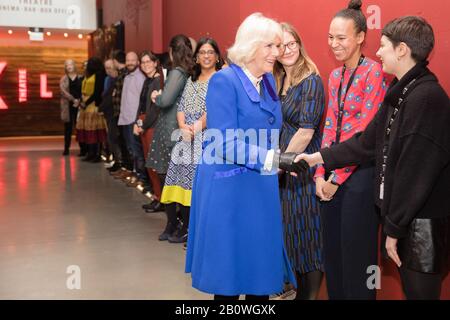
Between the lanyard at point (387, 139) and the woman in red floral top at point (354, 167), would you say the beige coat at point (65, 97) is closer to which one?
the woman in red floral top at point (354, 167)

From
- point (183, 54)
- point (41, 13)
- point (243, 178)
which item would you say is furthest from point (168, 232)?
point (41, 13)

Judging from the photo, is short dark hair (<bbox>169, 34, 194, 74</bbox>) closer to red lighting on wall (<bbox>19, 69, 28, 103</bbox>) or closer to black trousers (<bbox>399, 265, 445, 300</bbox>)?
black trousers (<bbox>399, 265, 445, 300</bbox>)

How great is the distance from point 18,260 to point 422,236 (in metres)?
3.16

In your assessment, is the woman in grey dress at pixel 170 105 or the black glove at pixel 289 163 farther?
the woman in grey dress at pixel 170 105

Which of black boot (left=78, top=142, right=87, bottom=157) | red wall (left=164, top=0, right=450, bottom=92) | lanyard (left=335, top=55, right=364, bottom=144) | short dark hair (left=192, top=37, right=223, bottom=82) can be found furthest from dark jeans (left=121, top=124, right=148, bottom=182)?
lanyard (left=335, top=55, right=364, bottom=144)

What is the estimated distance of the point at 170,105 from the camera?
441 centimetres

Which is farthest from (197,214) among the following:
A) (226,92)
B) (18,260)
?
(18,260)

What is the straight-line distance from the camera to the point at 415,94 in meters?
1.94

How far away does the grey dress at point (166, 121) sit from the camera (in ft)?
14.2

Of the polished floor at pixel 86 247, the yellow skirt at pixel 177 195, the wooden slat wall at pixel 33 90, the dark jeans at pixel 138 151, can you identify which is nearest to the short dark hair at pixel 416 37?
the polished floor at pixel 86 247

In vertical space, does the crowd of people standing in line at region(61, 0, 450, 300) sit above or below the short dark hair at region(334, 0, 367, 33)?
below

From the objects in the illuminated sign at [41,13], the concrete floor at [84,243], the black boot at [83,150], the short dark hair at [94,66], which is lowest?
the concrete floor at [84,243]

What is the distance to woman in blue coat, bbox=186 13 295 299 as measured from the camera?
2.18m

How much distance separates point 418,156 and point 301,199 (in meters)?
1.04
